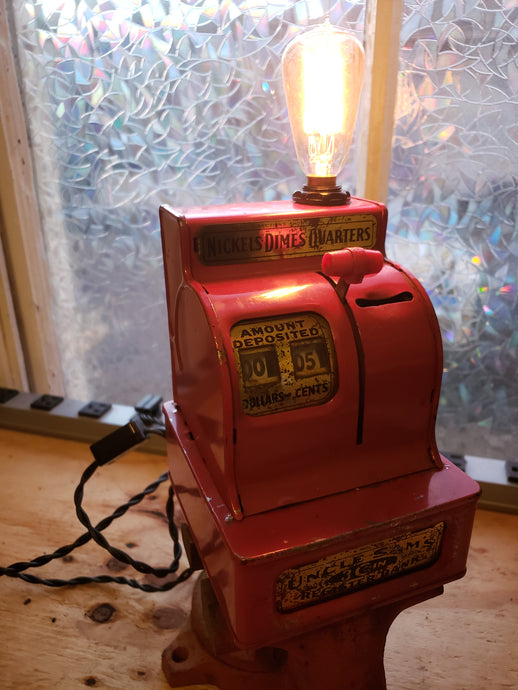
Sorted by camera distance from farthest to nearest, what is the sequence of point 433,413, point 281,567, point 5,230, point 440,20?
→ point 5,230
point 440,20
point 433,413
point 281,567

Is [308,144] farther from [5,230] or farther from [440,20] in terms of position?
[5,230]

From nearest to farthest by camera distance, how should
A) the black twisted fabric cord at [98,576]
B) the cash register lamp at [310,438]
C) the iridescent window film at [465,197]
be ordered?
the cash register lamp at [310,438] → the black twisted fabric cord at [98,576] → the iridescent window film at [465,197]

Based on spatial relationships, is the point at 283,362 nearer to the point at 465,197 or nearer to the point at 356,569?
the point at 356,569

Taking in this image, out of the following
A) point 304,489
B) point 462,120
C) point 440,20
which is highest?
point 440,20

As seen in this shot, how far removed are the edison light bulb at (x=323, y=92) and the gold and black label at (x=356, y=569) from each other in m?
0.48

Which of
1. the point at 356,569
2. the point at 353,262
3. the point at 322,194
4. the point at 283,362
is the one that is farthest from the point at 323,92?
the point at 356,569

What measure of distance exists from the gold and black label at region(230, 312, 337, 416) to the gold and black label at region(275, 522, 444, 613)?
0.18 meters

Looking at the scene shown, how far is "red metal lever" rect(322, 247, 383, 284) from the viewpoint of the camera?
24.0 inches

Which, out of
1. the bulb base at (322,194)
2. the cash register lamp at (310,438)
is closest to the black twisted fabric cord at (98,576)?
the cash register lamp at (310,438)

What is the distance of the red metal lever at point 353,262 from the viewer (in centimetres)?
61

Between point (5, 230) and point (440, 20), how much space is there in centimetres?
107

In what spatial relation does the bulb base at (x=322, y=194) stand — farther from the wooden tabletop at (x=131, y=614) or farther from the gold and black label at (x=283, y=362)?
the wooden tabletop at (x=131, y=614)

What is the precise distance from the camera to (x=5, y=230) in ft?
4.35

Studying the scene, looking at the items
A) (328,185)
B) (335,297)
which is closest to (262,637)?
(335,297)
